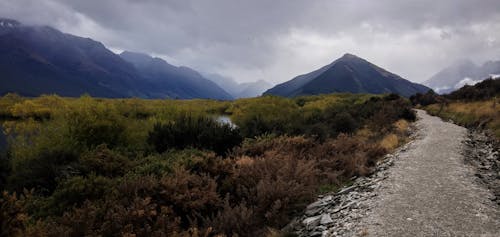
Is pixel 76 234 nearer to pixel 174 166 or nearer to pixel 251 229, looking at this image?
pixel 251 229

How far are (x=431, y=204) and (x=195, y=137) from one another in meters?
12.1

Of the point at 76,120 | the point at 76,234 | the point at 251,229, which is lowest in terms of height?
the point at 251,229

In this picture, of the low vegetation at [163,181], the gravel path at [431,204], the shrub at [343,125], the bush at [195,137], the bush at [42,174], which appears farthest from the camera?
the shrub at [343,125]

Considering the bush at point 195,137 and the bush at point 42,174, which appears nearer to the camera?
the bush at point 42,174

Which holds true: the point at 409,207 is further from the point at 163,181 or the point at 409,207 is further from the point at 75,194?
the point at 75,194

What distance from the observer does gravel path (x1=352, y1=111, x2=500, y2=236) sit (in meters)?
5.47

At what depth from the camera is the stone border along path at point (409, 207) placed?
5.55 meters

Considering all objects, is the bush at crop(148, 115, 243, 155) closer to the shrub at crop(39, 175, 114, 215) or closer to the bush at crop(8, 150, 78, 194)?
the bush at crop(8, 150, 78, 194)

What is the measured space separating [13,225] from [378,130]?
23.7 meters

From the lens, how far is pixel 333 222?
6.18m

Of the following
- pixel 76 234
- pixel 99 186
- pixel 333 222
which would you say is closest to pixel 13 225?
pixel 76 234

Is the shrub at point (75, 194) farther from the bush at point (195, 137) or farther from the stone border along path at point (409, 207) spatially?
the bush at point (195, 137)

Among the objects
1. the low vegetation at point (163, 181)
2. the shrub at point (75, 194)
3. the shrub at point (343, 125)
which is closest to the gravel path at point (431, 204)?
the low vegetation at point (163, 181)

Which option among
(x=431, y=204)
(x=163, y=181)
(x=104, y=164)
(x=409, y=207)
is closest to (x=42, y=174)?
(x=104, y=164)
